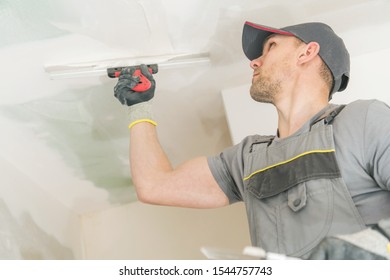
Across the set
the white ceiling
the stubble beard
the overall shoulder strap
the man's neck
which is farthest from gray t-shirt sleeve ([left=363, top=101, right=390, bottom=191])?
the white ceiling

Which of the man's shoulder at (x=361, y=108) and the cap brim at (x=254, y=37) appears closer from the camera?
the man's shoulder at (x=361, y=108)

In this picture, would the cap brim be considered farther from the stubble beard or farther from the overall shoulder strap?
the overall shoulder strap

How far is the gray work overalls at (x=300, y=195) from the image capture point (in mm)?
1299

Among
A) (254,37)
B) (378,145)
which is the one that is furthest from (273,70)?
(378,145)

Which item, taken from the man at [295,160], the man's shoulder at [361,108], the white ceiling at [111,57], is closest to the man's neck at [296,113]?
the man at [295,160]

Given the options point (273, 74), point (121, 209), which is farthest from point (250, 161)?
point (121, 209)

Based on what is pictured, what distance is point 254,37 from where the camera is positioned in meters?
1.88

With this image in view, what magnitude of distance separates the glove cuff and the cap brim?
0.47 meters

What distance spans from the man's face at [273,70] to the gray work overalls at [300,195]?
0.26 metres

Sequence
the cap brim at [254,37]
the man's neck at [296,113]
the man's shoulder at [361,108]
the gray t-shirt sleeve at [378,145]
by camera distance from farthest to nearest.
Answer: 1. the cap brim at [254,37]
2. the man's neck at [296,113]
3. the man's shoulder at [361,108]
4. the gray t-shirt sleeve at [378,145]

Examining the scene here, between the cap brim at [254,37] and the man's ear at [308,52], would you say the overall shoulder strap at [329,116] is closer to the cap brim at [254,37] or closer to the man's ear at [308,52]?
the man's ear at [308,52]

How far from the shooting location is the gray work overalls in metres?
1.30

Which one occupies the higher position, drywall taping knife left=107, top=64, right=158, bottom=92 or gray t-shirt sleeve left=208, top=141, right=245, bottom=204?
drywall taping knife left=107, top=64, right=158, bottom=92

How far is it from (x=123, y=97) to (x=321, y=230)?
948 millimetres
